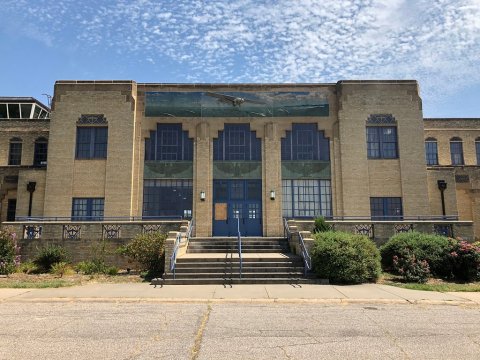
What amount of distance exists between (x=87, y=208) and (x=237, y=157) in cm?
917

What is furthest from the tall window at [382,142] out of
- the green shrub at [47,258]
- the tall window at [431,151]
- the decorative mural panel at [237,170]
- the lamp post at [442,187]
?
the green shrub at [47,258]

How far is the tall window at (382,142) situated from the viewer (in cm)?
2391

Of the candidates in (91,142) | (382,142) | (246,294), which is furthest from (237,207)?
(246,294)

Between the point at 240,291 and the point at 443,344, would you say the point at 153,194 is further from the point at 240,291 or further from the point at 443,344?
the point at 443,344

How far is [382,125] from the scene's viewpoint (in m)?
24.1

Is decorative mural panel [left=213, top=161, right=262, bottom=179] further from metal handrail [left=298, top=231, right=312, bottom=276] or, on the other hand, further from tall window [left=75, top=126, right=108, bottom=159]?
metal handrail [left=298, top=231, right=312, bottom=276]

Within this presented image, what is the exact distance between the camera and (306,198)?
23578 millimetres

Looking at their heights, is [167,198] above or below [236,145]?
below

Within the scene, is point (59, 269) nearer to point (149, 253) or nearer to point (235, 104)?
point (149, 253)

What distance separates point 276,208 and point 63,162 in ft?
41.5

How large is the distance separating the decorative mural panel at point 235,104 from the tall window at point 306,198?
169 inches

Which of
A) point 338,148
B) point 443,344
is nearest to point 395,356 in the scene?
point 443,344

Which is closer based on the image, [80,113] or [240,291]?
[240,291]

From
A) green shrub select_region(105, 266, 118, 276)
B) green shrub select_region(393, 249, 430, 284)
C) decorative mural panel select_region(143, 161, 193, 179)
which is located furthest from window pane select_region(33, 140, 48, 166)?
green shrub select_region(393, 249, 430, 284)
